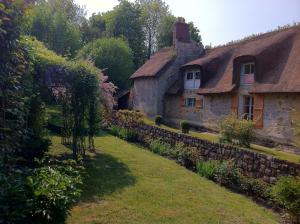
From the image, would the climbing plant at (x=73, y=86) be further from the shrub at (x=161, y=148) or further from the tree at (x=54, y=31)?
the tree at (x=54, y=31)

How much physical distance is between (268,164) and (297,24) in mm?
15585

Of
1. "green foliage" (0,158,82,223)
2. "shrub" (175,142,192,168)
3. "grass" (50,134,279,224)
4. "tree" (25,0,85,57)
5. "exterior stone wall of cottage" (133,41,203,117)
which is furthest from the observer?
"tree" (25,0,85,57)

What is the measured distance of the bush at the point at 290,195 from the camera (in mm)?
8047

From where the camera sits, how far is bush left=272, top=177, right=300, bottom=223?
8.05 metres

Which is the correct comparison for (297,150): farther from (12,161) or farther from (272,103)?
(12,161)

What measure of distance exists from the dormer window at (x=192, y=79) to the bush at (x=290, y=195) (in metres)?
18.5

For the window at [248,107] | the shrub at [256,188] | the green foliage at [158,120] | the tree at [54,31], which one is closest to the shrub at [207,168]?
the shrub at [256,188]

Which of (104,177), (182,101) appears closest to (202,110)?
(182,101)

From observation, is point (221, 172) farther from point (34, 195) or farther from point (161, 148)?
point (34, 195)

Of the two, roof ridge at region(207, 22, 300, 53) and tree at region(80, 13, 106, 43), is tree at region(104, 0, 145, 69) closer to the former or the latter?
tree at region(80, 13, 106, 43)

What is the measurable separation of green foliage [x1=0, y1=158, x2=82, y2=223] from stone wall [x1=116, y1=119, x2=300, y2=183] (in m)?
6.45

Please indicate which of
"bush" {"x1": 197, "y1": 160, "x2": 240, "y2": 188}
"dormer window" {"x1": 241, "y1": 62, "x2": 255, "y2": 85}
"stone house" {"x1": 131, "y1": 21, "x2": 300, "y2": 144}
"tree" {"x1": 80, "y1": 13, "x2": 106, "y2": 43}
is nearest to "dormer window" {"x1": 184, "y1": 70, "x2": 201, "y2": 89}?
"stone house" {"x1": 131, "y1": 21, "x2": 300, "y2": 144}

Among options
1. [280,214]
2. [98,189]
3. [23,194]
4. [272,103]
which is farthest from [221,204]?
[272,103]

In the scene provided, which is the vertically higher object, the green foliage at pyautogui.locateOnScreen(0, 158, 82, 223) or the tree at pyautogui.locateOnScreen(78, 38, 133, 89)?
the tree at pyautogui.locateOnScreen(78, 38, 133, 89)
